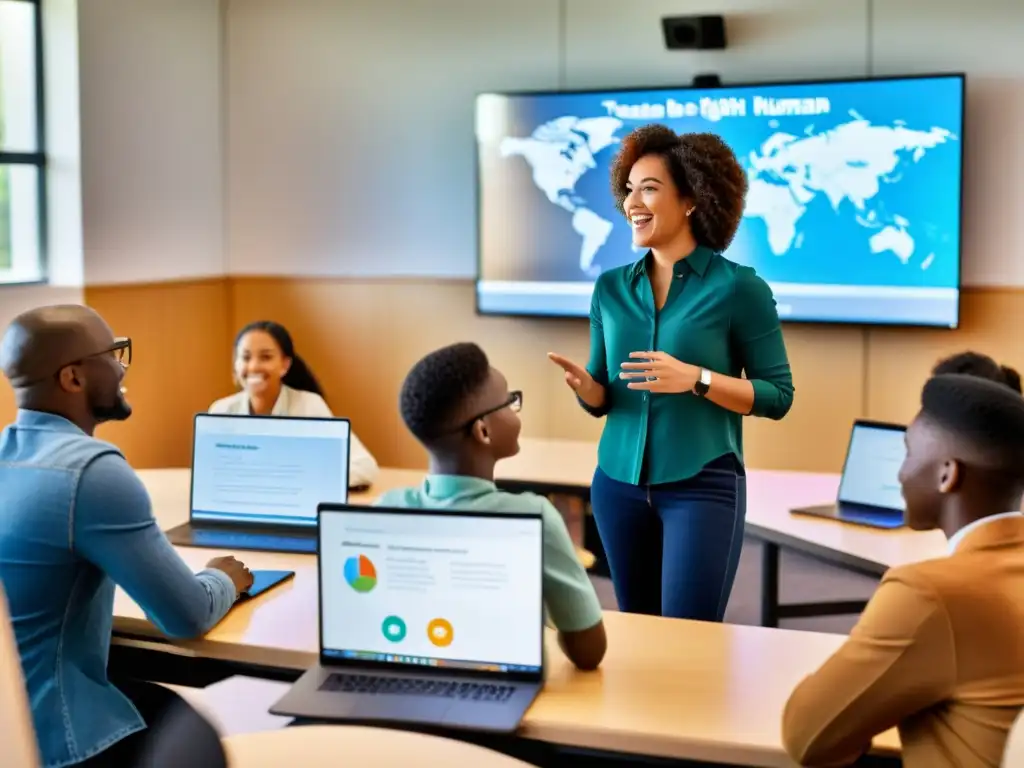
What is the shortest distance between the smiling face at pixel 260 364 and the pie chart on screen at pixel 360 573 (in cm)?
188

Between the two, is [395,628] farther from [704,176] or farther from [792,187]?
[792,187]

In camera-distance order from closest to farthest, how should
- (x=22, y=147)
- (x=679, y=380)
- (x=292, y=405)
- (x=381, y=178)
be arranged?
(x=679, y=380)
(x=292, y=405)
(x=22, y=147)
(x=381, y=178)

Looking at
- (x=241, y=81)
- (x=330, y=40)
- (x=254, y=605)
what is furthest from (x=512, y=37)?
(x=254, y=605)

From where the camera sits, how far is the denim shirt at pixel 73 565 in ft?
6.46

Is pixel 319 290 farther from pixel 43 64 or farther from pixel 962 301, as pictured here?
pixel 962 301

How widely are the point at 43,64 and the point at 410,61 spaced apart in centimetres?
170

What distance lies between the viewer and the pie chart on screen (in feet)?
6.64

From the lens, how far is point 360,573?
2029 millimetres

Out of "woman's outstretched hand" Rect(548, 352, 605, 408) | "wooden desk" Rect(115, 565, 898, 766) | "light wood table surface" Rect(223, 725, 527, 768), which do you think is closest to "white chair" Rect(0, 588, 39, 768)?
"light wood table surface" Rect(223, 725, 527, 768)

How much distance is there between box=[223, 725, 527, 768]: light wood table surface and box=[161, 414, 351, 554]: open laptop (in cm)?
113

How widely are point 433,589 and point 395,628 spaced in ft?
0.33

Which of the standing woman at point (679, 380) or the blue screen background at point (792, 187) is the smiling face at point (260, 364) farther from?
the blue screen background at point (792, 187)

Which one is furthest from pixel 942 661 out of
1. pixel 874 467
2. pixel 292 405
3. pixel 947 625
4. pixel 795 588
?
pixel 795 588

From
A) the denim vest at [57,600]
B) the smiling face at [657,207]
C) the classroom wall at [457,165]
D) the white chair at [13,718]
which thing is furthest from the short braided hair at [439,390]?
the classroom wall at [457,165]
